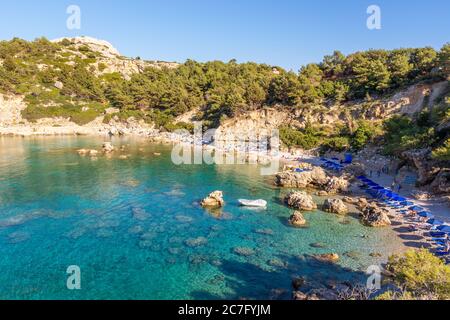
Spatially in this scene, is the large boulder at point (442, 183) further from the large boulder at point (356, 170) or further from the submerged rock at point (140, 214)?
the submerged rock at point (140, 214)

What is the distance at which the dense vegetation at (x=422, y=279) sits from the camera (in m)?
13.1

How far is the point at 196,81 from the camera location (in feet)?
345

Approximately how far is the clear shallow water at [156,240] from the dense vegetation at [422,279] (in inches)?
168

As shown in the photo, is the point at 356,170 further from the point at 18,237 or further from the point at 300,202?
the point at 18,237

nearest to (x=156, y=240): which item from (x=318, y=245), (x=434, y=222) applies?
(x=318, y=245)

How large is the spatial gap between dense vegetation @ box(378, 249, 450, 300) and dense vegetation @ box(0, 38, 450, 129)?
53657mm

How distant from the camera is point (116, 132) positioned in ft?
303

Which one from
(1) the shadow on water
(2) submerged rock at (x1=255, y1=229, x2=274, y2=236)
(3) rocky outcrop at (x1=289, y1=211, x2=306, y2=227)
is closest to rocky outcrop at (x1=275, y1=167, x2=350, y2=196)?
(3) rocky outcrop at (x1=289, y1=211, x2=306, y2=227)

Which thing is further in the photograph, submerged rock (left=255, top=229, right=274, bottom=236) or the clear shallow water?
submerged rock (left=255, top=229, right=274, bottom=236)

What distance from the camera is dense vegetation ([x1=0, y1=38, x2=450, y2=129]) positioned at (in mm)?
67750

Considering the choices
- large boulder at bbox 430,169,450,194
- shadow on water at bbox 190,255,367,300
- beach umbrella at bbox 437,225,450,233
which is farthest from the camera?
large boulder at bbox 430,169,450,194

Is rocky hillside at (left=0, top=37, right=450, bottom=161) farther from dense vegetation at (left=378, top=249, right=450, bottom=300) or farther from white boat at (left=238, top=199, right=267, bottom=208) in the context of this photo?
dense vegetation at (left=378, top=249, right=450, bottom=300)

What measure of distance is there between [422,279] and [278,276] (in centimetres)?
786
